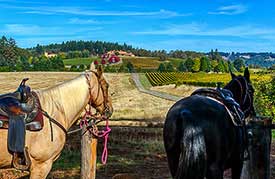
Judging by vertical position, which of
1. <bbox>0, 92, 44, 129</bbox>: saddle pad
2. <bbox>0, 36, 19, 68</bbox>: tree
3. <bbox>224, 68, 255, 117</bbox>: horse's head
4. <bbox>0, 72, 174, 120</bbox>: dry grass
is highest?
<bbox>0, 36, 19, 68</bbox>: tree

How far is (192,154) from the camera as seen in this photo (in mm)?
3584

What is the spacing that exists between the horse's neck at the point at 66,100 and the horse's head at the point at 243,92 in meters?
2.03

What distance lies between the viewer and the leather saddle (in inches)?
164

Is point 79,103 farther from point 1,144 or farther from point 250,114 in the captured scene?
point 250,114

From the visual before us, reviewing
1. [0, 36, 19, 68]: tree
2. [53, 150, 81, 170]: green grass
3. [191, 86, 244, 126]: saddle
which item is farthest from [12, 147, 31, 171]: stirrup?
[0, 36, 19, 68]: tree

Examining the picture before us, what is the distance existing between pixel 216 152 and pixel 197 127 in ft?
1.21

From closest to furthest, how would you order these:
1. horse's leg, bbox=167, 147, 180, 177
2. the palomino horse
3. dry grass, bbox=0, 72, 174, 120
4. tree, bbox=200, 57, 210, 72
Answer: horse's leg, bbox=167, 147, 180, 177 < the palomino horse < dry grass, bbox=0, 72, 174, 120 < tree, bbox=200, 57, 210, 72

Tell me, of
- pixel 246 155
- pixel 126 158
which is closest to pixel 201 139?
pixel 246 155

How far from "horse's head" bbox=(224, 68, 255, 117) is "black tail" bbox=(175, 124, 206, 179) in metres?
1.60

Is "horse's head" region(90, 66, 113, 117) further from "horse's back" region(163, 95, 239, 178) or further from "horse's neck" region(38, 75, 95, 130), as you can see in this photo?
"horse's back" region(163, 95, 239, 178)

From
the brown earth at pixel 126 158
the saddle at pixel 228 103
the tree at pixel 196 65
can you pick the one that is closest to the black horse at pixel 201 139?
the saddle at pixel 228 103

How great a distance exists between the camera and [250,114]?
16.5 feet

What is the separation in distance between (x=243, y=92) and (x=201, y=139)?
1.66 metres

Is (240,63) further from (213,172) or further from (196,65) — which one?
(196,65)
